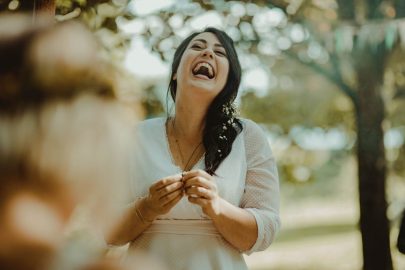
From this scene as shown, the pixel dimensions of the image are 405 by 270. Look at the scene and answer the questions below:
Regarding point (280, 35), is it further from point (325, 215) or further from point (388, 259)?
point (325, 215)

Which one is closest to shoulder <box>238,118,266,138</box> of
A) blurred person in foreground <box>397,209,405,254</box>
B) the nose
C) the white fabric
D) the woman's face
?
the white fabric

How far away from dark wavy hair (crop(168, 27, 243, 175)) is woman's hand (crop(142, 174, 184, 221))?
31 cm

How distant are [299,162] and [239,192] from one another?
7.75 metres

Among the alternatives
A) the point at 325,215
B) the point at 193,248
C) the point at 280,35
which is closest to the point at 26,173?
the point at 193,248

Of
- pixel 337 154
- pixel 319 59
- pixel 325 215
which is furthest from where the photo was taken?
pixel 325 215

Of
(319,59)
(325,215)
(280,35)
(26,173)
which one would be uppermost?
(26,173)

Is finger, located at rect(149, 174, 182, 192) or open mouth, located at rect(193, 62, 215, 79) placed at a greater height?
open mouth, located at rect(193, 62, 215, 79)

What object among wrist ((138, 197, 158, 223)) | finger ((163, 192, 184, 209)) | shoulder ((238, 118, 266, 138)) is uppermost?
shoulder ((238, 118, 266, 138))

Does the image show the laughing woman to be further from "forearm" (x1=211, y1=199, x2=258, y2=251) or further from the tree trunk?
the tree trunk

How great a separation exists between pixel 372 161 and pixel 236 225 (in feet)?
14.4

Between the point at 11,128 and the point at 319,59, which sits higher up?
the point at 11,128

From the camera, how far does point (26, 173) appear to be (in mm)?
869

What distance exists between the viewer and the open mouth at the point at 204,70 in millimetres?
2424

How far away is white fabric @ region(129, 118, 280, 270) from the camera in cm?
212
